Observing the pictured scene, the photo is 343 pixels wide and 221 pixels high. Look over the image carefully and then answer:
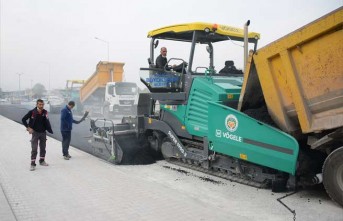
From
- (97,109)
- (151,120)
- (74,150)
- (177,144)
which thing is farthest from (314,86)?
(97,109)

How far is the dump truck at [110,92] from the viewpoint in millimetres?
20281

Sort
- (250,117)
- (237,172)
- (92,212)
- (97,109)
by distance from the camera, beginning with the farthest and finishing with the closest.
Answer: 1. (97,109)
2. (237,172)
3. (250,117)
4. (92,212)

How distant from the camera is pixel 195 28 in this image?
253 inches

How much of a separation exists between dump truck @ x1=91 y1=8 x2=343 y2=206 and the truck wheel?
12 millimetres

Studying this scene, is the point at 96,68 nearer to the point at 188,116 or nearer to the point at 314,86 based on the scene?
the point at 188,116

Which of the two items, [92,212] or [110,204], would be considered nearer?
[92,212]

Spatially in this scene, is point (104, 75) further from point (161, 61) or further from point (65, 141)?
point (161, 61)

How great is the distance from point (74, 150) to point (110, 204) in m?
4.99

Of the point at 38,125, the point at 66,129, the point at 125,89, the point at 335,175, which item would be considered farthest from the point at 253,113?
the point at 125,89

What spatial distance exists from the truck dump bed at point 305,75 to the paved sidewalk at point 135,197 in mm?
1103

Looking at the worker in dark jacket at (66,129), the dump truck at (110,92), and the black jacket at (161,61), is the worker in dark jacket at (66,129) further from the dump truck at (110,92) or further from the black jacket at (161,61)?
the dump truck at (110,92)

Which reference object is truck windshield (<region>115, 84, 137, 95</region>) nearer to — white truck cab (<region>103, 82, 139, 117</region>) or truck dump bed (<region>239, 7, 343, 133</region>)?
white truck cab (<region>103, 82, 139, 117</region>)

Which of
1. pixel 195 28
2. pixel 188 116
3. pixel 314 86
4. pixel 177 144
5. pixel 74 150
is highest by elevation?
pixel 195 28

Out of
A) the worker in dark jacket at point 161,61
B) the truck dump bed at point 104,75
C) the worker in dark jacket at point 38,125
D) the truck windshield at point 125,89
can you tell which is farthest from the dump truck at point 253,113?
the truck dump bed at point 104,75
